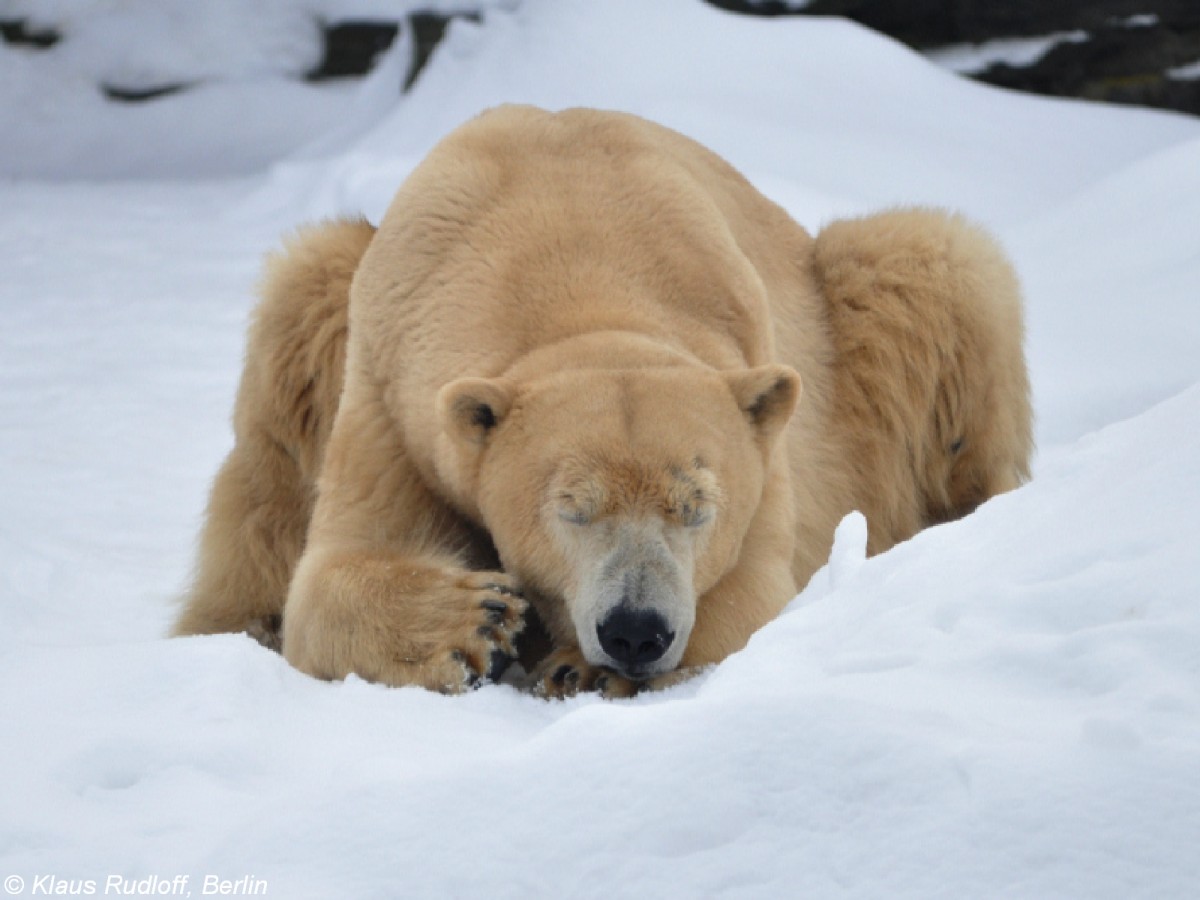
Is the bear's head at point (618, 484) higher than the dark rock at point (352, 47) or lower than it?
higher

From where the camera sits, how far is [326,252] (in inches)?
176

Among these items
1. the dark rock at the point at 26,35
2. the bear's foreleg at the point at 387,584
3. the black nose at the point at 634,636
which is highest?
the black nose at the point at 634,636

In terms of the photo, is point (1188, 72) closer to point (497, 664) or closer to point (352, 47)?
point (352, 47)

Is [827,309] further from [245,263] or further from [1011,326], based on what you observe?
[245,263]

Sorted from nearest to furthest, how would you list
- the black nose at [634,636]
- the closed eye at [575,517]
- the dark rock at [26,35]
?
the black nose at [634,636]
the closed eye at [575,517]
the dark rock at [26,35]

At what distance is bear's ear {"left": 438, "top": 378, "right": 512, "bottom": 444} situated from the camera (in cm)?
312

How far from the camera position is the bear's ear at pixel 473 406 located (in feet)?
10.3

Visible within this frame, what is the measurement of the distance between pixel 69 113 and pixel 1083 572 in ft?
44.4

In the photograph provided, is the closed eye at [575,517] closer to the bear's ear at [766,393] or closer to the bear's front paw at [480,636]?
the bear's front paw at [480,636]

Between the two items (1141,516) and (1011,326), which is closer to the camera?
(1141,516)

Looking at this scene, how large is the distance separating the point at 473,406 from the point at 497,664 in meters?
0.57

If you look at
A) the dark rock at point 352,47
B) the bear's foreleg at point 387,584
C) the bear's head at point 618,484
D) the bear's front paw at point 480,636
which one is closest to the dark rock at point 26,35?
the dark rock at point 352,47

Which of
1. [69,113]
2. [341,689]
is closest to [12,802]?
[341,689]

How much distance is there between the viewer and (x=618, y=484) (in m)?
2.99
